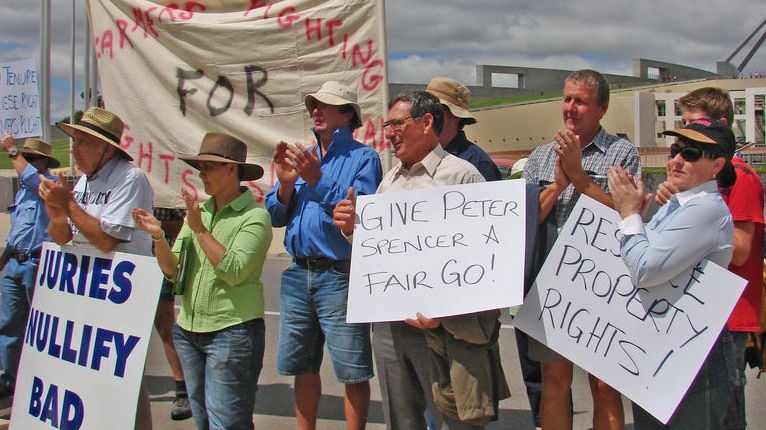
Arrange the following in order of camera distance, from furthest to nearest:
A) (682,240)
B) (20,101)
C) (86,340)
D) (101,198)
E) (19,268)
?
(20,101) → (19,268) → (101,198) → (86,340) → (682,240)

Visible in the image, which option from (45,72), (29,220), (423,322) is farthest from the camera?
(45,72)

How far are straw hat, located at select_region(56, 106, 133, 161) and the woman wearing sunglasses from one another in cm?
246

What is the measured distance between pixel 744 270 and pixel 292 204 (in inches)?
83.2

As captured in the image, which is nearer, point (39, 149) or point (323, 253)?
point (323, 253)

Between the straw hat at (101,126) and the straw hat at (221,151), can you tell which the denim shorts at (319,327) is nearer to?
the straw hat at (221,151)

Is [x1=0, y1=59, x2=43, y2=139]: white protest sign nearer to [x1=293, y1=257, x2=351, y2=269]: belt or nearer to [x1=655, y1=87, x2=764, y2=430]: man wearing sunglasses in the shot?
[x1=293, y1=257, x2=351, y2=269]: belt

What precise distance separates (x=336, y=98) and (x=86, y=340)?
5.47ft

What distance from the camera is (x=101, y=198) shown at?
3.77 meters

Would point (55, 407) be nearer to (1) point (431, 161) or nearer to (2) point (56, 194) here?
(2) point (56, 194)

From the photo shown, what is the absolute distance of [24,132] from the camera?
19.5 feet

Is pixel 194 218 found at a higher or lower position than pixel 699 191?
lower

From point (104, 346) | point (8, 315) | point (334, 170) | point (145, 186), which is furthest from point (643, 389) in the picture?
point (8, 315)

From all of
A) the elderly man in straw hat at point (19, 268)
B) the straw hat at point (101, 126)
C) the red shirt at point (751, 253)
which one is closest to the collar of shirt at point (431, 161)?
the red shirt at point (751, 253)

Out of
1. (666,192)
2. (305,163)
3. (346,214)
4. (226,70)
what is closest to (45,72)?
(226,70)
